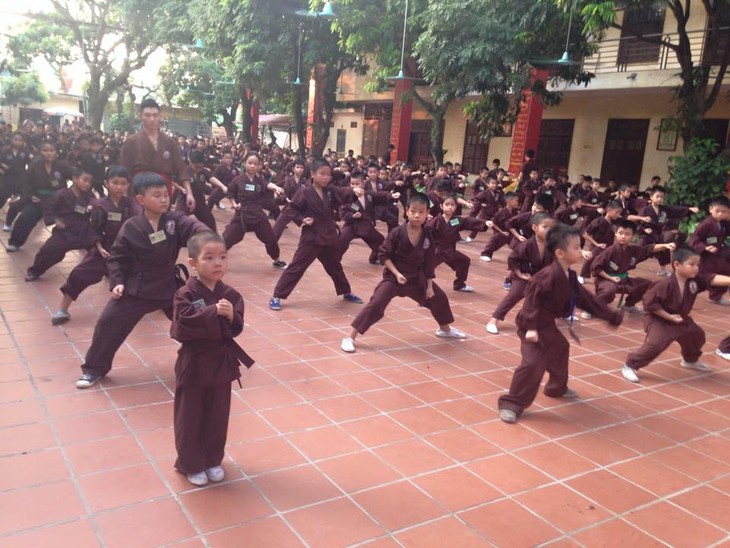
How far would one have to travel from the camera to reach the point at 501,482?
10.8 feet

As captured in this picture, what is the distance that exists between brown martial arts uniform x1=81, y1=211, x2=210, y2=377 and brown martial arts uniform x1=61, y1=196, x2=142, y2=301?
1.28 meters

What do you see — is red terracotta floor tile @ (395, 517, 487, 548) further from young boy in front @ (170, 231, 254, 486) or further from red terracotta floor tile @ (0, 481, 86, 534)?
red terracotta floor tile @ (0, 481, 86, 534)

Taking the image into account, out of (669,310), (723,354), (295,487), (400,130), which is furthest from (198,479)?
(400,130)

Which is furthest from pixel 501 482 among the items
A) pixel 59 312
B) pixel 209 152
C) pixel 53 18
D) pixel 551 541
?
pixel 53 18

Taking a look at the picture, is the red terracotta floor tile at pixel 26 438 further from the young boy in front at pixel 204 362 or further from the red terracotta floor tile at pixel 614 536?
the red terracotta floor tile at pixel 614 536

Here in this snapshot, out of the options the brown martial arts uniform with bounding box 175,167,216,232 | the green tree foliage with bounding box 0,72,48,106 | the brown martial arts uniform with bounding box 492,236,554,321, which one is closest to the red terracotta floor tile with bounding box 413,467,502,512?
the brown martial arts uniform with bounding box 492,236,554,321

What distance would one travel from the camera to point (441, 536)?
2.80 meters

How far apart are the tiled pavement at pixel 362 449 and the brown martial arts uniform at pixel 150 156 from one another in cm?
143

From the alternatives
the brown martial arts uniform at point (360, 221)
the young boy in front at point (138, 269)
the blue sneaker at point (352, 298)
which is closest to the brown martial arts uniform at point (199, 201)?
the brown martial arts uniform at point (360, 221)

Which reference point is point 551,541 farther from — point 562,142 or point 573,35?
point 562,142

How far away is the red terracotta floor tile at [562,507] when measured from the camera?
117 inches

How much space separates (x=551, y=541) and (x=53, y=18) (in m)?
22.2

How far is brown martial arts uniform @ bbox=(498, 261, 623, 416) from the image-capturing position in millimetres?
4035

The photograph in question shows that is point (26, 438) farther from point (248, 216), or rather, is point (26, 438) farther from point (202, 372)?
point (248, 216)
